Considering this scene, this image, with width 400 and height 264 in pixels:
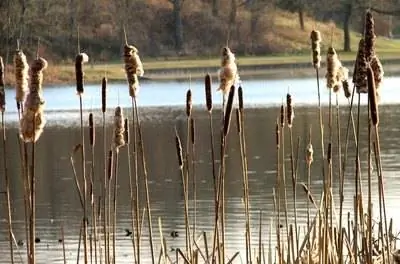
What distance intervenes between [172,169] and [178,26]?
150 ft

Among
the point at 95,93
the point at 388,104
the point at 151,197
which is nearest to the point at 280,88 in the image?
the point at 95,93

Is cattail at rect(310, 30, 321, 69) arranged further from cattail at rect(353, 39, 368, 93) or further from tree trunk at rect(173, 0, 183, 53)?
tree trunk at rect(173, 0, 183, 53)

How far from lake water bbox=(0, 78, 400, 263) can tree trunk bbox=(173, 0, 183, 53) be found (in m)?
27.9

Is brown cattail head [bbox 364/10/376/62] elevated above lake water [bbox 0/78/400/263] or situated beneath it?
elevated above

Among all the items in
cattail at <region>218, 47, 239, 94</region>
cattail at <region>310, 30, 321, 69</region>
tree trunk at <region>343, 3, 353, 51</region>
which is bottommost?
tree trunk at <region>343, 3, 353, 51</region>

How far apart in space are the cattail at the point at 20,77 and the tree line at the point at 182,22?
5066 centimetres

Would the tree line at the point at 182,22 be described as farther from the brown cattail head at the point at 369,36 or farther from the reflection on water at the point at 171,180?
the brown cattail head at the point at 369,36

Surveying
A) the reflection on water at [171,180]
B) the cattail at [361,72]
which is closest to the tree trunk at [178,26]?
the reflection on water at [171,180]

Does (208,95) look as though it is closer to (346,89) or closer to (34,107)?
(34,107)

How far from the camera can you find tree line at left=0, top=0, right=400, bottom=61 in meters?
59.3

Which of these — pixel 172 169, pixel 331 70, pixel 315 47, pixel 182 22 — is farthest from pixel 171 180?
pixel 182 22

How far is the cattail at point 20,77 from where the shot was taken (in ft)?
14.5

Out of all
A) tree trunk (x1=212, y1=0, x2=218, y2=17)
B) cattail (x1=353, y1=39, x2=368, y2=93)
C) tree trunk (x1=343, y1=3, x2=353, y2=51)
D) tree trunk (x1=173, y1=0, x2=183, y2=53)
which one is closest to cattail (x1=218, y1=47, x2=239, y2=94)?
cattail (x1=353, y1=39, x2=368, y2=93)

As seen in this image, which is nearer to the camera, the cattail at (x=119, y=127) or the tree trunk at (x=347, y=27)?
the cattail at (x=119, y=127)
